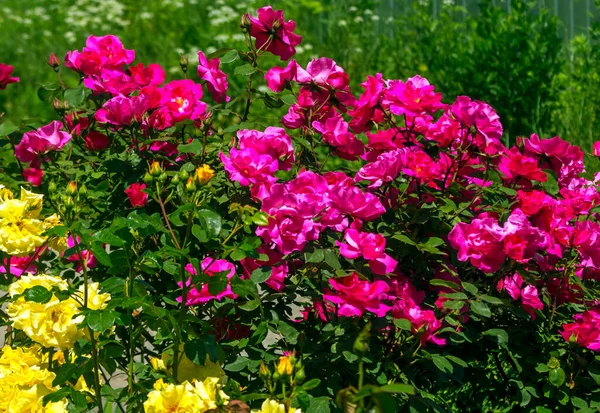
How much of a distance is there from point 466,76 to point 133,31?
4185 millimetres

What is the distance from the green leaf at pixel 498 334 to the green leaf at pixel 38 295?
972 millimetres

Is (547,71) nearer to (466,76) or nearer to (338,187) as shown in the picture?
(466,76)

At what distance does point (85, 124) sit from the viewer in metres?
2.79

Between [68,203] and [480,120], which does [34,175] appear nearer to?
[68,203]

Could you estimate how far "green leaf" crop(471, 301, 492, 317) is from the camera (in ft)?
7.20

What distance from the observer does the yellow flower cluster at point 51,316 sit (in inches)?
82.5

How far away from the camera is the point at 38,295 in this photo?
1.95 meters

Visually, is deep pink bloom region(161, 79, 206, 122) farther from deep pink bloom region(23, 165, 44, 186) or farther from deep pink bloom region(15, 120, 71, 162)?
deep pink bloom region(23, 165, 44, 186)


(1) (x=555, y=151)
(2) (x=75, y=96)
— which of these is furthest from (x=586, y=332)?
(2) (x=75, y=96)

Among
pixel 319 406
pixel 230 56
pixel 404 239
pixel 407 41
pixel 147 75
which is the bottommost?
pixel 407 41

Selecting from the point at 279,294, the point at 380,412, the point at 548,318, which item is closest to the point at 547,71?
the point at 548,318

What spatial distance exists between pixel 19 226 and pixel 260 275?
1.81 ft

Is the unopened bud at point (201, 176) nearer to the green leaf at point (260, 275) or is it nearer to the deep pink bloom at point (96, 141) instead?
the green leaf at point (260, 275)

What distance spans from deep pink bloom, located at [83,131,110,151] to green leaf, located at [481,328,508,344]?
114 cm
